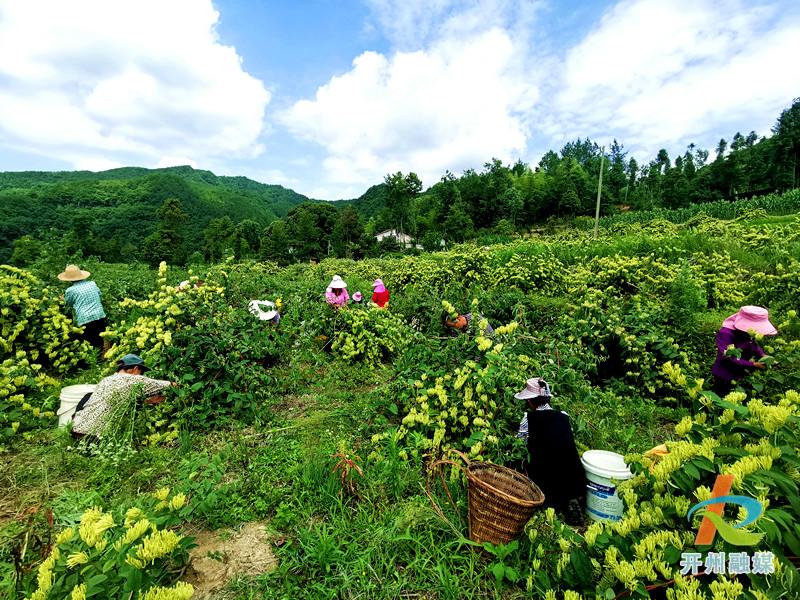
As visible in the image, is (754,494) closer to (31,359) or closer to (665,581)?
(665,581)

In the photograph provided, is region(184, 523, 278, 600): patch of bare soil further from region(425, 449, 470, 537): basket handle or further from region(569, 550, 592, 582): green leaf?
region(569, 550, 592, 582): green leaf

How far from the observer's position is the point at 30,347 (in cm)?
451

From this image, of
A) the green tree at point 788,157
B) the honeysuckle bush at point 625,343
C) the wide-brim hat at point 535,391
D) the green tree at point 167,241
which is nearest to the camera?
the wide-brim hat at point 535,391

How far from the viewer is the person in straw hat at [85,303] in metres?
5.14

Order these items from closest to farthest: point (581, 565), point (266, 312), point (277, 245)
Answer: point (581, 565) < point (266, 312) < point (277, 245)

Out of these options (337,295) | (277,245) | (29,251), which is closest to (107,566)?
(337,295)

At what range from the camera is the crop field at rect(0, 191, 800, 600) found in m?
1.41

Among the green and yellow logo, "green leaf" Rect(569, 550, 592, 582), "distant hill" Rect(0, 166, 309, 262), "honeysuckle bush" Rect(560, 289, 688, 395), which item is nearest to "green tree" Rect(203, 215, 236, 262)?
"distant hill" Rect(0, 166, 309, 262)

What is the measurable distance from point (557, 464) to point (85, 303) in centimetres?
618

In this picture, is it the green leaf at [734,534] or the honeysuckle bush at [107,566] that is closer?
the green leaf at [734,534]

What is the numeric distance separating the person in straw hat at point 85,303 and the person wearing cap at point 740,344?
7.59 meters

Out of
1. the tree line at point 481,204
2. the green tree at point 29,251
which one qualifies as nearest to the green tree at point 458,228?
the tree line at point 481,204

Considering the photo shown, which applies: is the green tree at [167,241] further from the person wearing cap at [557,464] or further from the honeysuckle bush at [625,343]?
the person wearing cap at [557,464]

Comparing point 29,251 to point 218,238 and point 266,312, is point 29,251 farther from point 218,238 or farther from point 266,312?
point 218,238
